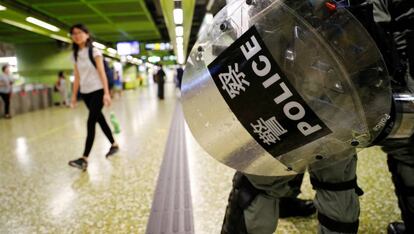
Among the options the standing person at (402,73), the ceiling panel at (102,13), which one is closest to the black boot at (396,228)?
the standing person at (402,73)

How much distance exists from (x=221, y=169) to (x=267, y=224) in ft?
5.04

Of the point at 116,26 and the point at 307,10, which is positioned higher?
the point at 116,26

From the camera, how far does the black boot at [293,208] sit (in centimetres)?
155

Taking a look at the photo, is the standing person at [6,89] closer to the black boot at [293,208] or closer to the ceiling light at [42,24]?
the ceiling light at [42,24]

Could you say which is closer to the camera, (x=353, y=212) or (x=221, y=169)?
(x=353, y=212)

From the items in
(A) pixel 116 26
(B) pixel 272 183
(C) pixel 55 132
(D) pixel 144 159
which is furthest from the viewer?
(A) pixel 116 26

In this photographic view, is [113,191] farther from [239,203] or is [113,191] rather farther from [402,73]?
[402,73]

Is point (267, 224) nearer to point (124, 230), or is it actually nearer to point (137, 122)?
point (124, 230)

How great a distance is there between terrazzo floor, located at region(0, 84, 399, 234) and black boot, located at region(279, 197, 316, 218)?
4 centimetres

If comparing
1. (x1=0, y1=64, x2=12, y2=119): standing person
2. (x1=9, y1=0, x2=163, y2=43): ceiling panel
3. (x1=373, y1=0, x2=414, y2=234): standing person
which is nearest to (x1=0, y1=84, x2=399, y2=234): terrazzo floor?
(x1=373, y1=0, x2=414, y2=234): standing person

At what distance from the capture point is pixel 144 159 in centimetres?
287

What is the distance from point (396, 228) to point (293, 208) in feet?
1.51

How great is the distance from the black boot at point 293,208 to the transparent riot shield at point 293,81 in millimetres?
929

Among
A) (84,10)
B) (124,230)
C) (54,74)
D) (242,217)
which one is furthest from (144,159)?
(54,74)
